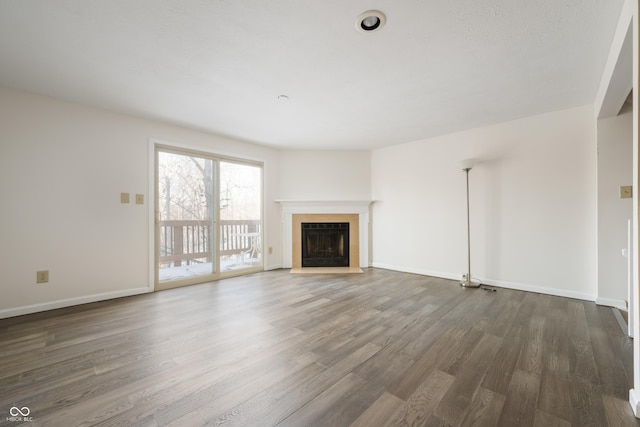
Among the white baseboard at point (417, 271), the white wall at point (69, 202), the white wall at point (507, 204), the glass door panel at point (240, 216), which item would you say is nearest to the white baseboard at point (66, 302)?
the white wall at point (69, 202)

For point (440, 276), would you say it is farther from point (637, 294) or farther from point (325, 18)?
point (325, 18)

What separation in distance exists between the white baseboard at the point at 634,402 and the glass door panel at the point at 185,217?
4.14 meters

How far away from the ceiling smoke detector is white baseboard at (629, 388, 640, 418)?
2.47 meters

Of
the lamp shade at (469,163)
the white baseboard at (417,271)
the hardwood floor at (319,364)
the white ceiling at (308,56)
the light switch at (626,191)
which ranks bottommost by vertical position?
the hardwood floor at (319,364)

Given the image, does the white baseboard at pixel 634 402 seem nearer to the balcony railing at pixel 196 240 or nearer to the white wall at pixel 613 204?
the white wall at pixel 613 204

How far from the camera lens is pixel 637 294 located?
1291 millimetres

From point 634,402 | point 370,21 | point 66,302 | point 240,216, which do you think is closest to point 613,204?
point 634,402

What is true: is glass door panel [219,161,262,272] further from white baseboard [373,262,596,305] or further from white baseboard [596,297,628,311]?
white baseboard [596,297,628,311]

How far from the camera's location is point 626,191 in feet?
8.66

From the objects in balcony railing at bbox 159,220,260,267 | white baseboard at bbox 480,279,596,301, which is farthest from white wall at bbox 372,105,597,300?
balcony railing at bbox 159,220,260,267

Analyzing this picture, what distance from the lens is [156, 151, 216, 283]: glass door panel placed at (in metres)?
3.52

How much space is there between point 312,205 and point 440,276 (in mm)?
2418

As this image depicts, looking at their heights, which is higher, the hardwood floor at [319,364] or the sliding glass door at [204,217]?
the sliding glass door at [204,217]

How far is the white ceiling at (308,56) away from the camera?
157 centimetres
